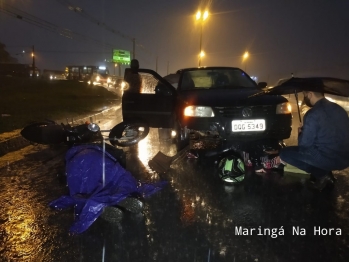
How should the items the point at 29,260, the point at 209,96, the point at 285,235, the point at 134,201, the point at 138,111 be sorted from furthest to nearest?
the point at 138,111, the point at 209,96, the point at 134,201, the point at 285,235, the point at 29,260

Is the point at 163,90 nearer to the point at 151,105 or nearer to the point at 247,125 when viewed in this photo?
the point at 151,105

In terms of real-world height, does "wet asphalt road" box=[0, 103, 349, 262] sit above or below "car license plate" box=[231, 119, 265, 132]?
below

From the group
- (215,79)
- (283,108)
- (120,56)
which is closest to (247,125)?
(283,108)

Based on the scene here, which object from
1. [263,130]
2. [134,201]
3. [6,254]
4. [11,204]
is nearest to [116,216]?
[134,201]

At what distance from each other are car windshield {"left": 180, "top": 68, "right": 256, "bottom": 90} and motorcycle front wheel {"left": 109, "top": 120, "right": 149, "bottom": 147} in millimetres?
1267

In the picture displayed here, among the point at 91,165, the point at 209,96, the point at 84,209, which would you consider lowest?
the point at 84,209

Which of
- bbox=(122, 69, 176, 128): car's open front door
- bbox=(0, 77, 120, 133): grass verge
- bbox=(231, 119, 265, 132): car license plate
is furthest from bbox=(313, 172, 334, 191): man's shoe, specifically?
bbox=(0, 77, 120, 133): grass verge

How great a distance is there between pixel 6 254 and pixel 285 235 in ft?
8.44

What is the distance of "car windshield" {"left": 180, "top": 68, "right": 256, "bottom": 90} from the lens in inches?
284

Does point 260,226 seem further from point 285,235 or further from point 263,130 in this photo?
point 263,130

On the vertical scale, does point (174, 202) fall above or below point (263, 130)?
below

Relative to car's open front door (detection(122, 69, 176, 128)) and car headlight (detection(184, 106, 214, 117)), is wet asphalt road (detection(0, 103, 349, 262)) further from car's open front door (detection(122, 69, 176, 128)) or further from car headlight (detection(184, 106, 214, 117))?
car's open front door (detection(122, 69, 176, 128))

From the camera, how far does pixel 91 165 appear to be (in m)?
3.79

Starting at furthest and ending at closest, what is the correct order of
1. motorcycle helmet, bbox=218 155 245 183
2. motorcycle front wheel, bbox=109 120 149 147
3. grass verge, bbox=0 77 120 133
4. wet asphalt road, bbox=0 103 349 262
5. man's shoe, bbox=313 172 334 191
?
grass verge, bbox=0 77 120 133 → motorcycle front wheel, bbox=109 120 149 147 → motorcycle helmet, bbox=218 155 245 183 → man's shoe, bbox=313 172 334 191 → wet asphalt road, bbox=0 103 349 262
